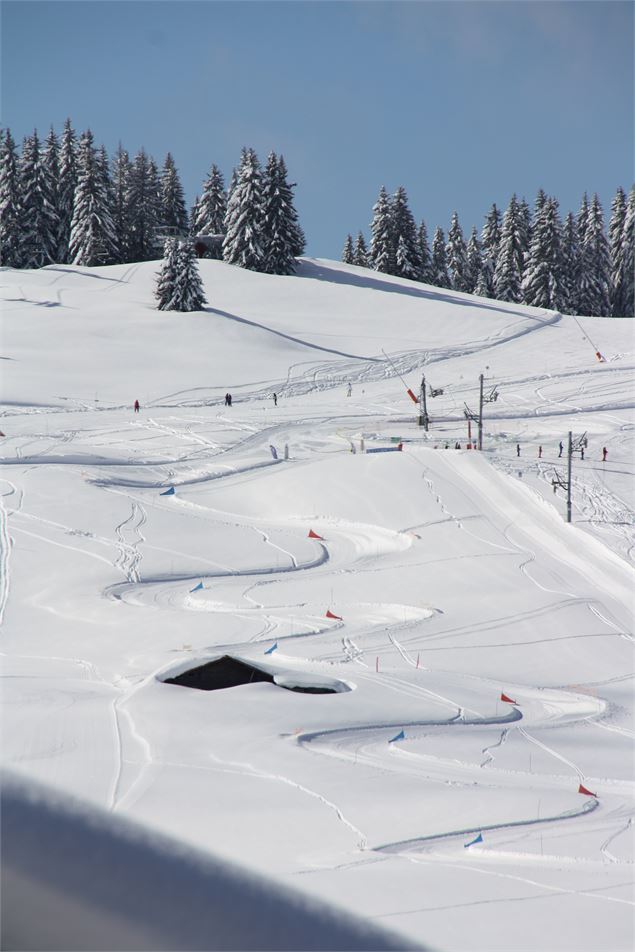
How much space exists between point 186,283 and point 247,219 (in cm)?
1724

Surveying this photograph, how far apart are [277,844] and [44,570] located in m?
17.5

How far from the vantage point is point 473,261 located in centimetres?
9650

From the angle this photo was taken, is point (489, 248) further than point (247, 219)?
Yes

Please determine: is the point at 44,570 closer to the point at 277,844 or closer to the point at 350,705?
the point at 350,705

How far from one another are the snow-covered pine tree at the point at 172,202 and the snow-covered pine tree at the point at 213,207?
186cm

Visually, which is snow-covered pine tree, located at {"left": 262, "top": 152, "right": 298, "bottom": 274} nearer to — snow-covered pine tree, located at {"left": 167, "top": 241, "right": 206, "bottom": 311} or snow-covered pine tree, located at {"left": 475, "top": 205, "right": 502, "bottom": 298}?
snow-covered pine tree, located at {"left": 167, "top": 241, "right": 206, "bottom": 311}

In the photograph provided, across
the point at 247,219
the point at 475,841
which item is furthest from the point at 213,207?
the point at 475,841

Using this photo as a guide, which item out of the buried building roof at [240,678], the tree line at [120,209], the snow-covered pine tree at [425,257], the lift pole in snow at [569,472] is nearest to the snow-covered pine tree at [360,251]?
the snow-covered pine tree at [425,257]

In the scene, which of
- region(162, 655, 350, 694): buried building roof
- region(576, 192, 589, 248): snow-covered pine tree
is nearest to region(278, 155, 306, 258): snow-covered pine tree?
region(576, 192, 589, 248): snow-covered pine tree

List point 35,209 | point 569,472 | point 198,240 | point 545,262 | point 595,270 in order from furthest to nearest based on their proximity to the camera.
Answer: point 595,270 < point 198,240 < point 545,262 < point 35,209 < point 569,472

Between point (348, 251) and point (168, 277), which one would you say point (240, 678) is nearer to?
point (168, 277)

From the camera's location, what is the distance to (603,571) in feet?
86.7

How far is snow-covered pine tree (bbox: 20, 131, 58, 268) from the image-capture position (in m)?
80.7

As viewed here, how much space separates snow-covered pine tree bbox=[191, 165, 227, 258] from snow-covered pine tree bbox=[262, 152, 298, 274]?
30.2ft
